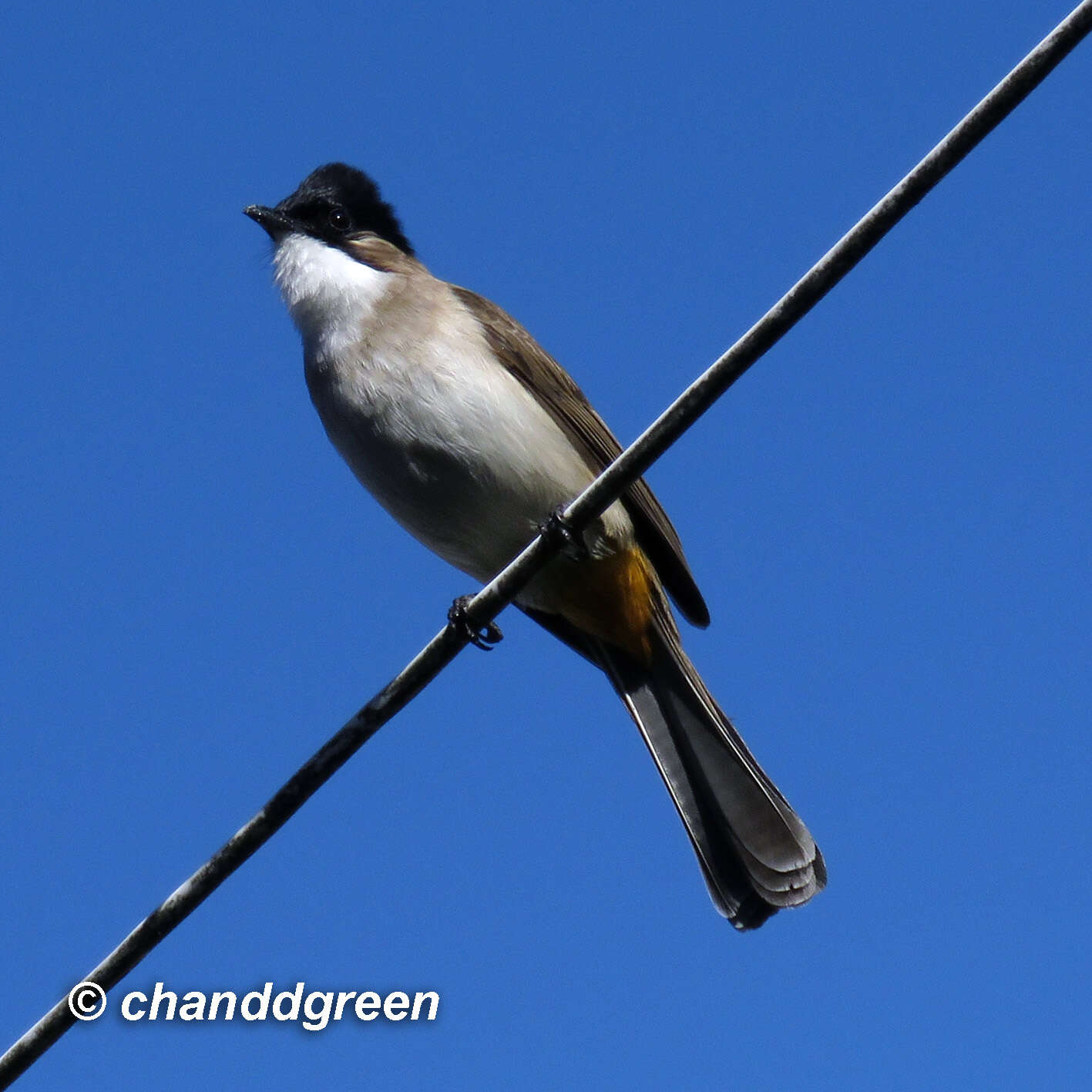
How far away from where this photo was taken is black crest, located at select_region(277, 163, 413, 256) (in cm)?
634

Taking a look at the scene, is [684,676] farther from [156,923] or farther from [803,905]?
[156,923]

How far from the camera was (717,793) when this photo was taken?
5.34 m

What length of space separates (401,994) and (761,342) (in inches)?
126

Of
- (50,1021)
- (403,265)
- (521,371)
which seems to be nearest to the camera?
(50,1021)

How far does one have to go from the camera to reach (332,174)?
6.49 meters

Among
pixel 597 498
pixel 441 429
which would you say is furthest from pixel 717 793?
pixel 597 498

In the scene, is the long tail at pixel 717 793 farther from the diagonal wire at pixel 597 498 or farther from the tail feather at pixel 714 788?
the diagonal wire at pixel 597 498

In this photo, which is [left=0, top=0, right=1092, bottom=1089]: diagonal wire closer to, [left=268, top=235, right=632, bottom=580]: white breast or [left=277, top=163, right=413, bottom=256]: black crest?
[left=268, top=235, right=632, bottom=580]: white breast

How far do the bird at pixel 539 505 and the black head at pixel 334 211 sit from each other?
611mm

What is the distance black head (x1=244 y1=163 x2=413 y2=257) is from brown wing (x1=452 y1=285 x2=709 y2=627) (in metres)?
0.86

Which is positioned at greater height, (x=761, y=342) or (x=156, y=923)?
(x=761, y=342)

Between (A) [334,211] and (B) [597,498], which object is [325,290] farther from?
(B) [597,498]

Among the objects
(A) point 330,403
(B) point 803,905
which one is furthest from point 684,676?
(A) point 330,403

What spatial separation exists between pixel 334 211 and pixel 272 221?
28 centimetres
